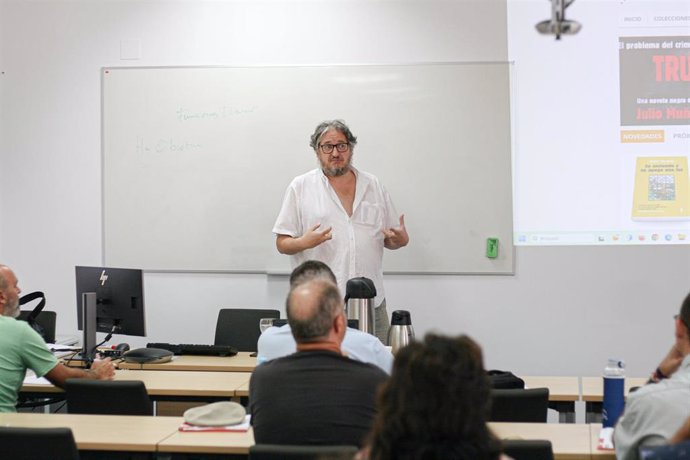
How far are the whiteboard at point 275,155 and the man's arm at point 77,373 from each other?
2.00 meters

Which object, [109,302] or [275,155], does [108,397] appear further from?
[275,155]

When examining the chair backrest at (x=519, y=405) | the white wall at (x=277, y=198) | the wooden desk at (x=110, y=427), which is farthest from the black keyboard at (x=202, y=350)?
the chair backrest at (x=519, y=405)

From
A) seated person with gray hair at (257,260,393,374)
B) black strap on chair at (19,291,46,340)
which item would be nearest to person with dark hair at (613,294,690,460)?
seated person with gray hair at (257,260,393,374)

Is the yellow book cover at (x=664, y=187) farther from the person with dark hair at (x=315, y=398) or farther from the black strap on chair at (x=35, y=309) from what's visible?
the black strap on chair at (x=35, y=309)

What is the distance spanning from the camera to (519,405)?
3.22 metres

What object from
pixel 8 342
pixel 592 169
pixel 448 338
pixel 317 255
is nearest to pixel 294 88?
pixel 317 255

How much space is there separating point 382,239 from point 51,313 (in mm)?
2240

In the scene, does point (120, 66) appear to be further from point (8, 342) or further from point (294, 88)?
point (8, 342)

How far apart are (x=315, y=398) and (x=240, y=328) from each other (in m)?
2.79

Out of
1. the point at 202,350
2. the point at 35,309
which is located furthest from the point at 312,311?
the point at 35,309

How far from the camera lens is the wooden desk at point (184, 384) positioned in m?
3.83

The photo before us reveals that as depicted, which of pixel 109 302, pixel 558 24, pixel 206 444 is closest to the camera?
pixel 206 444

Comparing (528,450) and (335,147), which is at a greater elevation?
(335,147)

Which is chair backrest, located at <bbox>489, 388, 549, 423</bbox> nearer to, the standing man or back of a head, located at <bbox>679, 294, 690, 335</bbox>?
back of a head, located at <bbox>679, 294, 690, 335</bbox>
